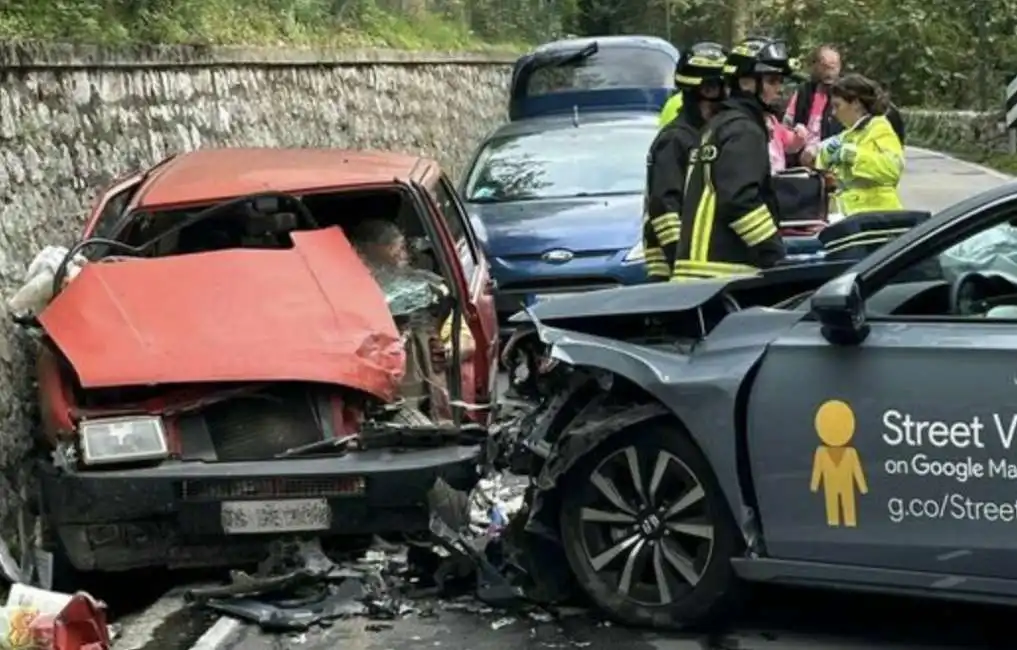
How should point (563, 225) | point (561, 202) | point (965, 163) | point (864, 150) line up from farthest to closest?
point (965, 163)
point (561, 202)
point (563, 225)
point (864, 150)

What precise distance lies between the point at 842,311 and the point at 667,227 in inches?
121

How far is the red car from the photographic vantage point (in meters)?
6.80

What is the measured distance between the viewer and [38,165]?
29.3 ft

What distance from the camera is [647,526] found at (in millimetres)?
6352

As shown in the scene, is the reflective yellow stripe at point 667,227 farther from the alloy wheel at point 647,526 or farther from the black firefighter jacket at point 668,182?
the alloy wheel at point 647,526

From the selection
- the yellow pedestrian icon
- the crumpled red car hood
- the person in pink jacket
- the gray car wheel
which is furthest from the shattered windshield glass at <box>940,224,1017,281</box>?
the person in pink jacket

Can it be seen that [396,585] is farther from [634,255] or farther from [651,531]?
[634,255]

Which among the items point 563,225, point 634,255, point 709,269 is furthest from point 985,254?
point 563,225

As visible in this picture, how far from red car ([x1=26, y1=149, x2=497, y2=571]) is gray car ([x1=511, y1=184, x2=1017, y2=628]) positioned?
0.70 meters

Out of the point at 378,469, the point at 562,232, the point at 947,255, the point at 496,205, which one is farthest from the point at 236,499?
the point at 496,205

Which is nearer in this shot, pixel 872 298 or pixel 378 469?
pixel 872 298

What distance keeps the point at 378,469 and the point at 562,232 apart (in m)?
5.13

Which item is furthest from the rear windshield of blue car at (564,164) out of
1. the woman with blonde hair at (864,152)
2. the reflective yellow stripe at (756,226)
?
the reflective yellow stripe at (756,226)

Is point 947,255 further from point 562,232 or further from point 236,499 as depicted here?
point 562,232
